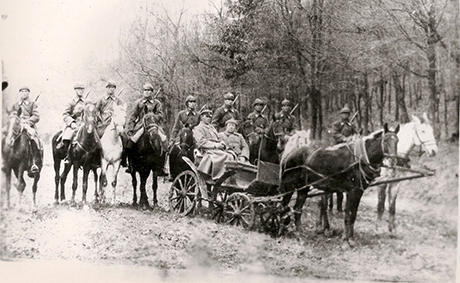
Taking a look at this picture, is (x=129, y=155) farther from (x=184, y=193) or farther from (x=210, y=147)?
(x=210, y=147)

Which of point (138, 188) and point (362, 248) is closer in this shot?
point (362, 248)

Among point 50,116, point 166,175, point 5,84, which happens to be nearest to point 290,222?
point 166,175

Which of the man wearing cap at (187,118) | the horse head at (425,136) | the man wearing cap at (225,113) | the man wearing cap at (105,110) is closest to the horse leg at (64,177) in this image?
the man wearing cap at (105,110)

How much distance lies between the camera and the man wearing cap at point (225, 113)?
26.4 ft

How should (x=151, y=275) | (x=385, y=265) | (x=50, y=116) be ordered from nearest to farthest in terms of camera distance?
1. (x=385, y=265)
2. (x=151, y=275)
3. (x=50, y=116)

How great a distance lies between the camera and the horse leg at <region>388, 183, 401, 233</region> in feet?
24.4

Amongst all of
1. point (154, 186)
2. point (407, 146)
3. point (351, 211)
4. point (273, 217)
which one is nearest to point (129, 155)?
point (154, 186)

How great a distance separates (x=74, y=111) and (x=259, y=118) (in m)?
2.76

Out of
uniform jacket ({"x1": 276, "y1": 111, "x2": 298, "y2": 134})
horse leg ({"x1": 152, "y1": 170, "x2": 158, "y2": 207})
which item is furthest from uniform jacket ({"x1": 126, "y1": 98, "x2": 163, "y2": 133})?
uniform jacket ({"x1": 276, "y1": 111, "x2": 298, "y2": 134})

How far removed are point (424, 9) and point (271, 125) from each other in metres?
2.42

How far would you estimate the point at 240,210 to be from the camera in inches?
310

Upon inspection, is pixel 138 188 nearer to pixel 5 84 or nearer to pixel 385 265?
pixel 5 84

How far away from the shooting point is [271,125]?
7.85m

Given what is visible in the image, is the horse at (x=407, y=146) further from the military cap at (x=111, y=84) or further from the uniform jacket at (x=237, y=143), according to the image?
the military cap at (x=111, y=84)
